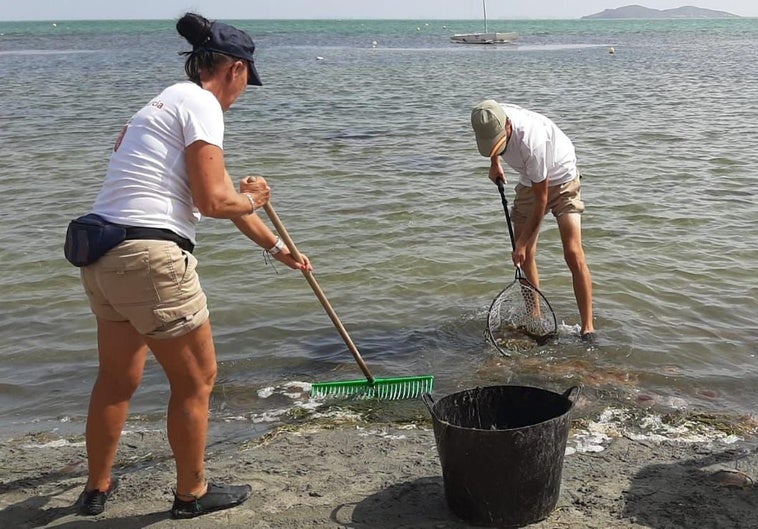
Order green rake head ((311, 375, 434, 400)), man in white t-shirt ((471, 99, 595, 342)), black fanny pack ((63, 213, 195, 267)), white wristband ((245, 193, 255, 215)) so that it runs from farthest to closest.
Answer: man in white t-shirt ((471, 99, 595, 342))
green rake head ((311, 375, 434, 400))
white wristband ((245, 193, 255, 215))
black fanny pack ((63, 213, 195, 267))

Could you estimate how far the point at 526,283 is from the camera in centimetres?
623

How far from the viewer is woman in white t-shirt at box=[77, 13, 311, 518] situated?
3162 millimetres

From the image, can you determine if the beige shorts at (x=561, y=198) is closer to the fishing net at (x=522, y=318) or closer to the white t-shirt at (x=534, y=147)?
the white t-shirt at (x=534, y=147)

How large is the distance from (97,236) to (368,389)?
263 cm

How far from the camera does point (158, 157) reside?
3.19 m

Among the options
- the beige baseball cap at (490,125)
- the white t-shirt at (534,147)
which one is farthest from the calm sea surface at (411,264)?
the beige baseball cap at (490,125)

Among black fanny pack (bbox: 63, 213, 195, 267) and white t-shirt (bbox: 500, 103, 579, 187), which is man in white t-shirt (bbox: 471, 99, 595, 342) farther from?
black fanny pack (bbox: 63, 213, 195, 267)

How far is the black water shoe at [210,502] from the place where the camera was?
11.9 feet

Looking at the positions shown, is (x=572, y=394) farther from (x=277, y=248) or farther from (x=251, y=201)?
(x=251, y=201)

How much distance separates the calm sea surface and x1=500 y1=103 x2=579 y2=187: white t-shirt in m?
1.36

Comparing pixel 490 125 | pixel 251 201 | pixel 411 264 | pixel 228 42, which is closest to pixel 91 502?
pixel 251 201

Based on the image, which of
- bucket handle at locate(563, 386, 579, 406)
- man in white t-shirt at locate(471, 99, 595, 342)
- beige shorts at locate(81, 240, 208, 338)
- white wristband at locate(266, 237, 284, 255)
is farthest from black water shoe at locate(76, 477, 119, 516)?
man in white t-shirt at locate(471, 99, 595, 342)

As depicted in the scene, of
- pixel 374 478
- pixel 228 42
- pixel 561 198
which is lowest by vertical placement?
pixel 374 478

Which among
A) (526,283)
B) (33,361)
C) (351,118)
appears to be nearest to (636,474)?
(526,283)
